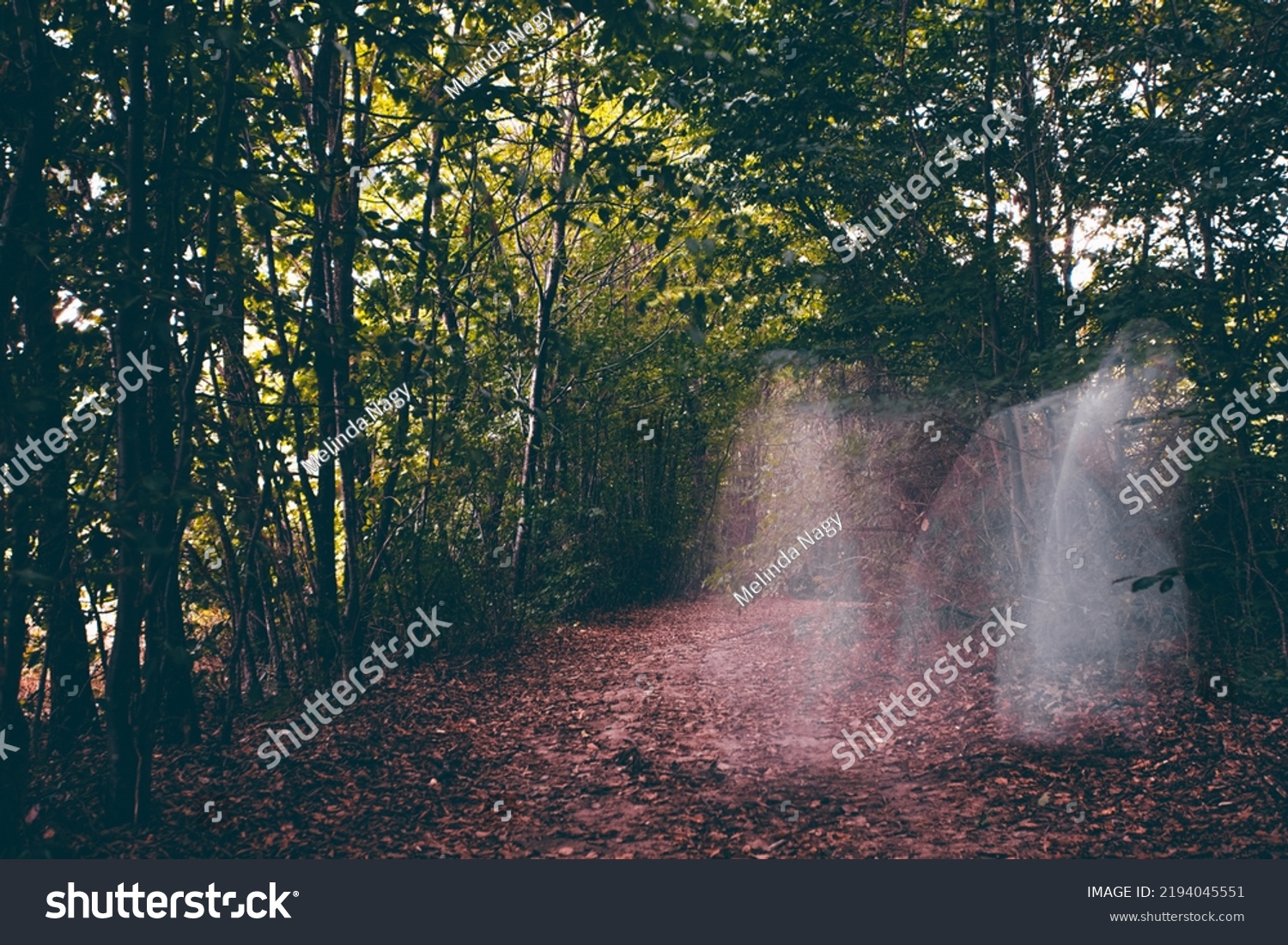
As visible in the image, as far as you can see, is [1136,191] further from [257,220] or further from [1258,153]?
[257,220]

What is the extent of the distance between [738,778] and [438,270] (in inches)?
156

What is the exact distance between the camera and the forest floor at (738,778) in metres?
4.14

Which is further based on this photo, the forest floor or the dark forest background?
the forest floor

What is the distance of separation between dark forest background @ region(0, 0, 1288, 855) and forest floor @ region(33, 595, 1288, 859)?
52cm

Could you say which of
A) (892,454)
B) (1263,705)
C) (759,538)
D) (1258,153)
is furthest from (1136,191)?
(759,538)

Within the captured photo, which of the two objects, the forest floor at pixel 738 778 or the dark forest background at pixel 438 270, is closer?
the dark forest background at pixel 438 270

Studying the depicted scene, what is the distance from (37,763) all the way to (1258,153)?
27.0ft

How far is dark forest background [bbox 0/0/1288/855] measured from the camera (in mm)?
3770

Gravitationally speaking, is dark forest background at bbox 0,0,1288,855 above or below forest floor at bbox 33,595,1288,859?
above

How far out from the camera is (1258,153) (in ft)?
16.4

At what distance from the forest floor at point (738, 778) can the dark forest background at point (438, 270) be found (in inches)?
20.6

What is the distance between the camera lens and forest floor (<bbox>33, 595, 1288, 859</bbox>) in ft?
13.6

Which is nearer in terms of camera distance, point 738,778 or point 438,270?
point 738,778

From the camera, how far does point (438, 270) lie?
5578 mm
